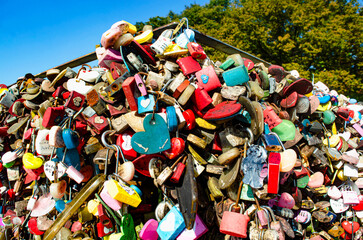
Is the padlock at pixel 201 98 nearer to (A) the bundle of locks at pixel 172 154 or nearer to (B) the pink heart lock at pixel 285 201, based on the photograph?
(A) the bundle of locks at pixel 172 154

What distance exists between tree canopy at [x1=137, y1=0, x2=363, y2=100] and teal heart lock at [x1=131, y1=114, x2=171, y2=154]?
44.4ft

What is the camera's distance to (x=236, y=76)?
1617 mm

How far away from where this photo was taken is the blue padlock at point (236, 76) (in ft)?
5.24

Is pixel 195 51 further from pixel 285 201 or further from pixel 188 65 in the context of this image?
pixel 285 201

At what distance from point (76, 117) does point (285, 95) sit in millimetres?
1752

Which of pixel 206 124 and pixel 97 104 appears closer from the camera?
pixel 206 124

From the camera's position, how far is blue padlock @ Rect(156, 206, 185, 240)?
53.8 inches

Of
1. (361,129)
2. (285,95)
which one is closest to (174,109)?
(285,95)

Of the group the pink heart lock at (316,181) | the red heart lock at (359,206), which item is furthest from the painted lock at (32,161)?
the red heart lock at (359,206)

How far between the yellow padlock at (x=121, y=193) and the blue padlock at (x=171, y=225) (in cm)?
24

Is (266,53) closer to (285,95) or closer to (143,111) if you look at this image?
(285,95)

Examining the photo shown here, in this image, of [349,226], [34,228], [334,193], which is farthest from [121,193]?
[349,226]

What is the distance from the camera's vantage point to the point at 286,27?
50.6 feet

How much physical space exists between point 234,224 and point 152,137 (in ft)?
2.22
